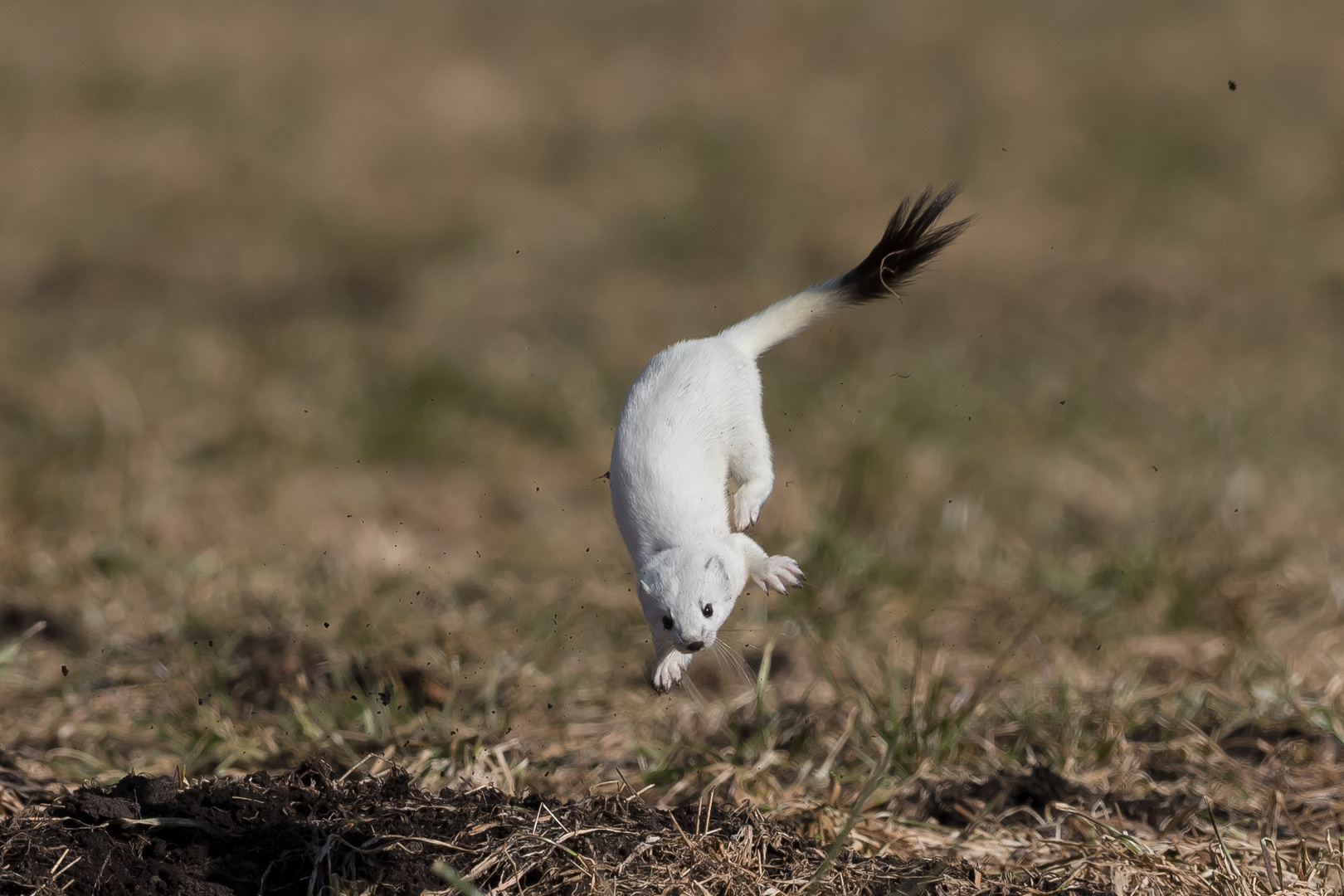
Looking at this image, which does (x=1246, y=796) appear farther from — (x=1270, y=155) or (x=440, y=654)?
(x=1270, y=155)

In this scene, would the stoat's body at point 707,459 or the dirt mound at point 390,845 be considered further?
the dirt mound at point 390,845

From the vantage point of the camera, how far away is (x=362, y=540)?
551cm

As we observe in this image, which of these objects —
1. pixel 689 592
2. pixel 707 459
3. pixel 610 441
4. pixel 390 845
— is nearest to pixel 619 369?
pixel 610 441

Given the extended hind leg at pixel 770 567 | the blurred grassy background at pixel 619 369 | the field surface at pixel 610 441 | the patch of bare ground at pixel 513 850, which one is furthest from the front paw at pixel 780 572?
the blurred grassy background at pixel 619 369

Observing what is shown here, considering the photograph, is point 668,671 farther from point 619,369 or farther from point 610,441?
point 619,369

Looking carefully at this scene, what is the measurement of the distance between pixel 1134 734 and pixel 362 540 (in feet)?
10.5

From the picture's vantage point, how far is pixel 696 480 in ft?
6.02

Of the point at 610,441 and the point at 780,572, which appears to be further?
the point at 610,441

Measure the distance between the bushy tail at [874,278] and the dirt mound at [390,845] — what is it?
969 millimetres

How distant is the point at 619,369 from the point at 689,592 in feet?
20.5

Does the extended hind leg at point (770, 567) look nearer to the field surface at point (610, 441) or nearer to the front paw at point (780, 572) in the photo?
the front paw at point (780, 572)

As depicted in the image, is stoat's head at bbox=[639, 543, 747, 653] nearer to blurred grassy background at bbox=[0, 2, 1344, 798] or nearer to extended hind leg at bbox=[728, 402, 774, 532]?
extended hind leg at bbox=[728, 402, 774, 532]

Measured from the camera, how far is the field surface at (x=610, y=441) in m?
2.90

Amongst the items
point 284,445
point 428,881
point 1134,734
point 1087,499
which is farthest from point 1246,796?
point 284,445
